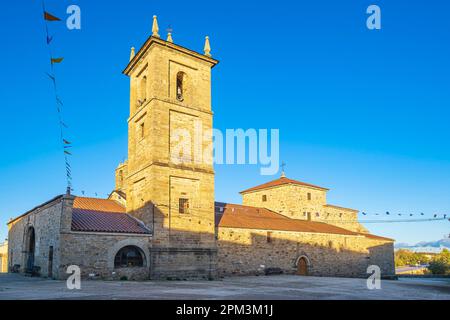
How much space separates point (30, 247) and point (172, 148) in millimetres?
11552

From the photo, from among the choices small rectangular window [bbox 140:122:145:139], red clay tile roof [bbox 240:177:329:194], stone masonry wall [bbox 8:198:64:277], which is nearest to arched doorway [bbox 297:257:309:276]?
red clay tile roof [bbox 240:177:329:194]

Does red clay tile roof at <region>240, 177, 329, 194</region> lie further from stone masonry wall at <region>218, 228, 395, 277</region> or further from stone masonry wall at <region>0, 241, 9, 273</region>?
stone masonry wall at <region>0, 241, 9, 273</region>

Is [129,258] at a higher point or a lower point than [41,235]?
lower

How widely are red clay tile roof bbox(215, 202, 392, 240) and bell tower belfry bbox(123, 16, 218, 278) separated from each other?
390cm

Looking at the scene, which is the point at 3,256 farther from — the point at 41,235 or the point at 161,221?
the point at 161,221

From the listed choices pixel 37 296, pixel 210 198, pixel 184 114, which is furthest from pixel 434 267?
pixel 37 296

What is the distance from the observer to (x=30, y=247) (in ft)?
80.9

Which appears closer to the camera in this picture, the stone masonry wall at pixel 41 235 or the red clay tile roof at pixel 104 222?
the stone masonry wall at pixel 41 235

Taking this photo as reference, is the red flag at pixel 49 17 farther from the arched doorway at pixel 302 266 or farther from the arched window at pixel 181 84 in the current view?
the arched doorway at pixel 302 266

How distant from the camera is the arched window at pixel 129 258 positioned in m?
20.1

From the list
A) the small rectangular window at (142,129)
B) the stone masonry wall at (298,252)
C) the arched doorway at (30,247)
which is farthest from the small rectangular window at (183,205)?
the arched doorway at (30,247)

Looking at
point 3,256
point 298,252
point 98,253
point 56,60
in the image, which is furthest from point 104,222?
point 3,256

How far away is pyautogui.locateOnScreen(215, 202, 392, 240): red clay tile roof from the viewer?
91.5 feet
